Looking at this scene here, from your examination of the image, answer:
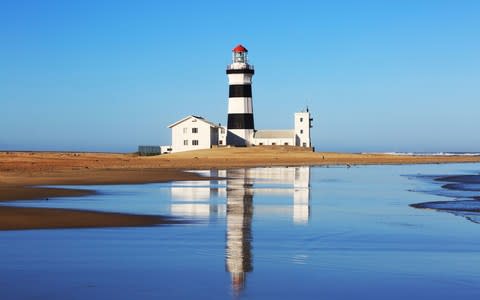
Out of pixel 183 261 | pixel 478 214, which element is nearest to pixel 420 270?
pixel 183 261

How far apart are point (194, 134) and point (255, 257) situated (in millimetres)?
65618

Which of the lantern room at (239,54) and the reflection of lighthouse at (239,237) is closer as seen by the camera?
the reflection of lighthouse at (239,237)

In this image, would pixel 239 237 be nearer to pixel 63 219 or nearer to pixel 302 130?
Result: pixel 63 219

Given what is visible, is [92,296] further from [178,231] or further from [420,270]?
[178,231]

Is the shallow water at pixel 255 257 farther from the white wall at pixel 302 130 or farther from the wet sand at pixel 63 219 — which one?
the white wall at pixel 302 130

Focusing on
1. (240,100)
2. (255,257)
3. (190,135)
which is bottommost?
(255,257)

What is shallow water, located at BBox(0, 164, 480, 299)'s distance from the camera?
28.2 feet

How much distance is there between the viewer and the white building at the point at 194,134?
7556 cm

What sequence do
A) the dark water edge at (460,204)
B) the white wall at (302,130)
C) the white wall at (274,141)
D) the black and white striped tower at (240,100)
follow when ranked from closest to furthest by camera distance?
the dark water edge at (460,204) → the black and white striped tower at (240,100) → the white wall at (274,141) → the white wall at (302,130)

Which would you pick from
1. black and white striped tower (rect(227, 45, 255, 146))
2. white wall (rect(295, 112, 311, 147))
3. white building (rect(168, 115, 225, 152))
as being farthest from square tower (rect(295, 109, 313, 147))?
white building (rect(168, 115, 225, 152))

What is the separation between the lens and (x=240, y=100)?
73500 millimetres

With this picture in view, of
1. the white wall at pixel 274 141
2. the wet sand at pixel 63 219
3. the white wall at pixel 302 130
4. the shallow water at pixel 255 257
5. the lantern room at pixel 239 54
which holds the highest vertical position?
the lantern room at pixel 239 54

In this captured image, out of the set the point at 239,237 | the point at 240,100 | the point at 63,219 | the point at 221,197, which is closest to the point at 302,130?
the point at 240,100

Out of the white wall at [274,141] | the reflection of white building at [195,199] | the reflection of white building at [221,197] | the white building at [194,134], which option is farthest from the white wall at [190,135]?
the reflection of white building at [195,199]
